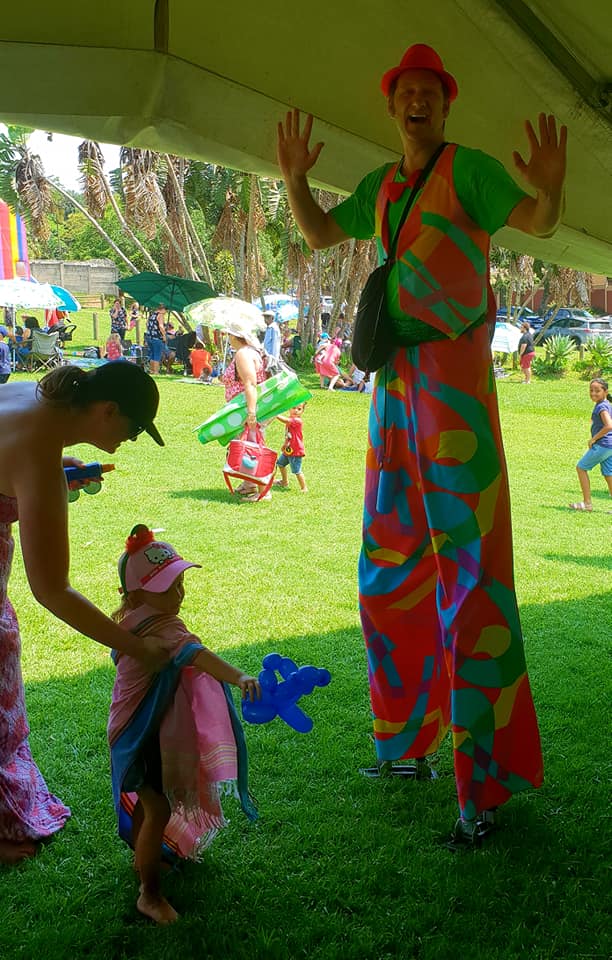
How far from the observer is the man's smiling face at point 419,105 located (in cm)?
254

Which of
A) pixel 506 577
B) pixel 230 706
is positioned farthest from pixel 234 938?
pixel 506 577

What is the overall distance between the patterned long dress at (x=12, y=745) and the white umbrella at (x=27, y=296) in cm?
1761

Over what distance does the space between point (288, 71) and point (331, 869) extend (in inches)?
91.2

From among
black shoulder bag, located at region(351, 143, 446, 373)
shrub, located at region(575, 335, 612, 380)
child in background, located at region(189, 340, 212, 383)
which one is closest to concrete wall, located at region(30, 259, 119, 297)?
child in background, located at region(189, 340, 212, 383)

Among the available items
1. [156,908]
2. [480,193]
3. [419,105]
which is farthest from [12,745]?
[419,105]

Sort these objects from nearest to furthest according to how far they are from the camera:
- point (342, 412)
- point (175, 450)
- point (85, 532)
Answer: point (85, 532), point (175, 450), point (342, 412)

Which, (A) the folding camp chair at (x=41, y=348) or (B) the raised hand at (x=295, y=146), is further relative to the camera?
(A) the folding camp chair at (x=41, y=348)

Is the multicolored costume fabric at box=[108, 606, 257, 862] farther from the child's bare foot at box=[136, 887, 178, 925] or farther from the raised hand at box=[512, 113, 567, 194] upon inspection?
the raised hand at box=[512, 113, 567, 194]

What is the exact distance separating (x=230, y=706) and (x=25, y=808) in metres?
0.83

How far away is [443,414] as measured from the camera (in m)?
2.69

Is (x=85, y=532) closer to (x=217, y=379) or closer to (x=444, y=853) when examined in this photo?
(x=444, y=853)

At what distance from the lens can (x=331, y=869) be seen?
2.65 metres

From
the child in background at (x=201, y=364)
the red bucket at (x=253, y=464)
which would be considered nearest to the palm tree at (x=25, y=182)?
the child in background at (x=201, y=364)

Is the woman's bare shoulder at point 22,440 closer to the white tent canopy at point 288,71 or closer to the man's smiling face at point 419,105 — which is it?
the white tent canopy at point 288,71
